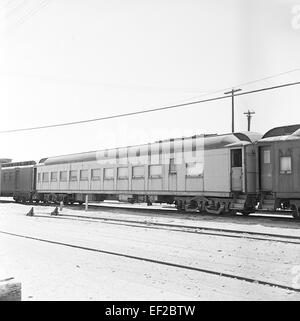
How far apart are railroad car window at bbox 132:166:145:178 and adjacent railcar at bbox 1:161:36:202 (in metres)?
13.6

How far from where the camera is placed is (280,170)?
17031mm

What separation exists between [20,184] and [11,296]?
3331cm

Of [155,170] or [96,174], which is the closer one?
[155,170]

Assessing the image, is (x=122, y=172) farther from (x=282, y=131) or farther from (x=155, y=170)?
(x=282, y=131)

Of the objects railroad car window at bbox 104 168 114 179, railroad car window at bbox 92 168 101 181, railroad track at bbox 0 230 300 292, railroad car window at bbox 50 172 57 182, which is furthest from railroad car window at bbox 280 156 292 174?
railroad car window at bbox 50 172 57 182

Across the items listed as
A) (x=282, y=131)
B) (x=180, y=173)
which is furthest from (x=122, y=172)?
(x=282, y=131)

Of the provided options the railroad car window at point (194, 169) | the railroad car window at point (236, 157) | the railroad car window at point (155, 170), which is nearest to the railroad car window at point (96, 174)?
the railroad car window at point (155, 170)

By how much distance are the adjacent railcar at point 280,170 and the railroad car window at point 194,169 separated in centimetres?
315

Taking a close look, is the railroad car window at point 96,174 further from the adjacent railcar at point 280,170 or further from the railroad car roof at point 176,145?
the adjacent railcar at point 280,170

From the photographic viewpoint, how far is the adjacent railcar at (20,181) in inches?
1356

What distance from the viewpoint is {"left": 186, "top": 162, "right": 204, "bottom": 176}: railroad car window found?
2010 cm

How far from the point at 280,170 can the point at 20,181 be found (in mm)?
25584
